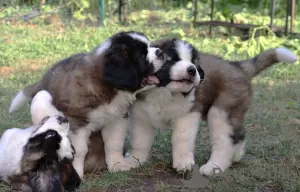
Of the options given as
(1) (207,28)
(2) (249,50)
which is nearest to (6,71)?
(2) (249,50)

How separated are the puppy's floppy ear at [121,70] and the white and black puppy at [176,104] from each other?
0.23 m

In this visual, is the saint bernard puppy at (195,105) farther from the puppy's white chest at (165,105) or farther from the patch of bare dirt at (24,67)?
the patch of bare dirt at (24,67)

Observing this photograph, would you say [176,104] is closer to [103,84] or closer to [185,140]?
[185,140]

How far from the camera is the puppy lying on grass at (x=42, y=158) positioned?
338 cm

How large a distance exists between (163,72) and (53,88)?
2.80 ft

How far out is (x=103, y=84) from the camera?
3865 millimetres

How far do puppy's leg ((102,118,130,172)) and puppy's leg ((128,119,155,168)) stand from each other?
84 millimetres

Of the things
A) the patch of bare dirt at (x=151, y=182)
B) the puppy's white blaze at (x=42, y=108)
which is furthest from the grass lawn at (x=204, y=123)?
the puppy's white blaze at (x=42, y=108)

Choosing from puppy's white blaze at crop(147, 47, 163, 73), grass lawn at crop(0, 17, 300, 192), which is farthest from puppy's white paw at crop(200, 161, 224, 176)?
puppy's white blaze at crop(147, 47, 163, 73)

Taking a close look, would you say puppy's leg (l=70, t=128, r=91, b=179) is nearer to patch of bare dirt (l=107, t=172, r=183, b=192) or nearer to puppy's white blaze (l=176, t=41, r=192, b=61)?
patch of bare dirt (l=107, t=172, r=183, b=192)

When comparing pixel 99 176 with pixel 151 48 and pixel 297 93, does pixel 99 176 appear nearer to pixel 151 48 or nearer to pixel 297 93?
pixel 151 48

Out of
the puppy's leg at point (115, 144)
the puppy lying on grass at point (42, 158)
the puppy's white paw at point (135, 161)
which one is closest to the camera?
the puppy lying on grass at point (42, 158)

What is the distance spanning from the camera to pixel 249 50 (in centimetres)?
841

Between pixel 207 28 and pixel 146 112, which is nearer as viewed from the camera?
pixel 146 112
